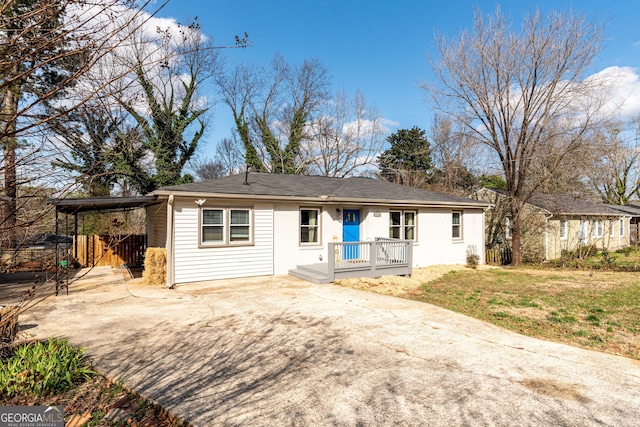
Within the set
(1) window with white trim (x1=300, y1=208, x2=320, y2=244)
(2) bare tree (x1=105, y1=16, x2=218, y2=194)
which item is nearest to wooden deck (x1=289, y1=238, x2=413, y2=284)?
(1) window with white trim (x1=300, y1=208, x2=320, y2=244)

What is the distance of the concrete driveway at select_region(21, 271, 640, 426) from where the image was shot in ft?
10.7

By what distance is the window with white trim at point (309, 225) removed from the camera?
39.2 ft

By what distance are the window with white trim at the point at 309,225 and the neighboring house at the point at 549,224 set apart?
12010mm

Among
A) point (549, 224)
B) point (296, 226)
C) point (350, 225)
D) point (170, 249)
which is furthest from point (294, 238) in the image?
point (549, 224)

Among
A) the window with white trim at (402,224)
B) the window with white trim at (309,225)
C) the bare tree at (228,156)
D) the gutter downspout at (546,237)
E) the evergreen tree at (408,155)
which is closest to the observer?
the window with white trim at (309,225)

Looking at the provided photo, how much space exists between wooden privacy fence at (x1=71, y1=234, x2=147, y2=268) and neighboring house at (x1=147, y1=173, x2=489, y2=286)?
68.3 inches

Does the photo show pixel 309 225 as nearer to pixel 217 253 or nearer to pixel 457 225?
pixel 217 253

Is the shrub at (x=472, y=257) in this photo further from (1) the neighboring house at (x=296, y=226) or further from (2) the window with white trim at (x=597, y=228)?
(2) the window with white trim at (x=597, y=228)

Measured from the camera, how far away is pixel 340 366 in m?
4.34

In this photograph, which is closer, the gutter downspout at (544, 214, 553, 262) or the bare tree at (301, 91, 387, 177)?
the gutter downspout at (544, 214, 553, 262)

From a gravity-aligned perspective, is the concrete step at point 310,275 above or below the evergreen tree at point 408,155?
below

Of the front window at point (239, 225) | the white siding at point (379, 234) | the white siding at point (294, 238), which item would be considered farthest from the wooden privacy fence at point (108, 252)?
the white siding at point (379, 234)

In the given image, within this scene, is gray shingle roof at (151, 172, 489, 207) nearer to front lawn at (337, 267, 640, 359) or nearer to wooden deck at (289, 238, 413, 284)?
wooden deck at (289, 238, 413, 284)

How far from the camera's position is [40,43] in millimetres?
2268
